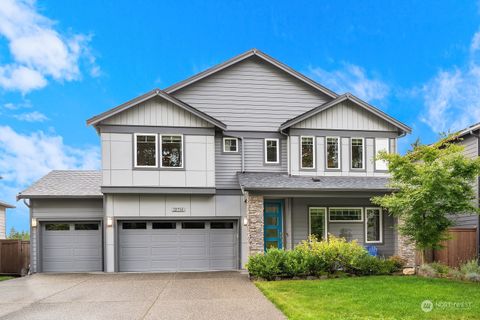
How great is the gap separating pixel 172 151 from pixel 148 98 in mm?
2097

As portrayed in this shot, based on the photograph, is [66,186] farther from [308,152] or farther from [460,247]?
[460,247]


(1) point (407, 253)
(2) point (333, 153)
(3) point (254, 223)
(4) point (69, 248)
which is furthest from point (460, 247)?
→ (4) point (69, 248)

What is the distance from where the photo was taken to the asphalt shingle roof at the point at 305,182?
13008 mm

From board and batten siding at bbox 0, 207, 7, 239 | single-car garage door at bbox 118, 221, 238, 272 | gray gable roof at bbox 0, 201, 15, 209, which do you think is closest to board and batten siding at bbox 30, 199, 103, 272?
single-car garage door at bbox 118, 221, 238, 272

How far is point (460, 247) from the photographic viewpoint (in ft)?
44.7

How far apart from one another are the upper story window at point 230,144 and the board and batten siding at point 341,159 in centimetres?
219

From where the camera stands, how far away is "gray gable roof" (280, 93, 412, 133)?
14.7 meters

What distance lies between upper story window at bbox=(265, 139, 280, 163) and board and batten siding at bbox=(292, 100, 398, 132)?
1.10 m

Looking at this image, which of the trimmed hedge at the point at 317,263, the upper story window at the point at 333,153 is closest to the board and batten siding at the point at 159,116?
the upper story window at the point at 333,153

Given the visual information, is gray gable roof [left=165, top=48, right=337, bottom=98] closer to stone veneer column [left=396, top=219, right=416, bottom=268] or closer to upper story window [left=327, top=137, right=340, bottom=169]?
upper story window [left=327, top=137, right=340, bottom=169]

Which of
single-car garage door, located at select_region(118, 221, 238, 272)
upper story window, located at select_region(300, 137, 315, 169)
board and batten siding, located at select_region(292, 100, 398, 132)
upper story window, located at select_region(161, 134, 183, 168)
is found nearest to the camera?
upper story window, located at select_region(161, 134, 183, 168)

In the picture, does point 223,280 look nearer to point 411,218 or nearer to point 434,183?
point 411,218

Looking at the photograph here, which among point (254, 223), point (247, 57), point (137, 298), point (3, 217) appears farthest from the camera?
point (3, 217)

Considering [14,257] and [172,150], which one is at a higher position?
[172,150]
